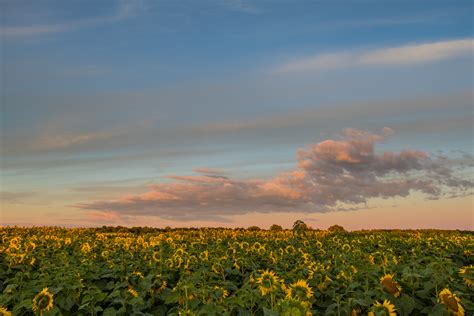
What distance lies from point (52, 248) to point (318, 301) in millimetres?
10284

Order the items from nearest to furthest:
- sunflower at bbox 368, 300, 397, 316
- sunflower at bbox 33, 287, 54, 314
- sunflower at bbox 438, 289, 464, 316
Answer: sunflower at bbox 368, 300, 397, 316 → sunflower at bbox 438, 289, 464, 316 → sunflower at bbox 33, 287, 54, 314

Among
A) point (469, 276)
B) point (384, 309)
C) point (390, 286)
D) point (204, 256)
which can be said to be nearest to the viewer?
point (384, 309)

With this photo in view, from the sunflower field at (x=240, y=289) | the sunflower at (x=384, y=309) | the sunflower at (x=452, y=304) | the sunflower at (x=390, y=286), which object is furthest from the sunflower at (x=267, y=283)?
the sunflower at (x=452, y=304)

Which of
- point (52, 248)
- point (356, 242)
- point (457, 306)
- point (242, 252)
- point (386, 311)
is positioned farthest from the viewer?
point (356, 242)

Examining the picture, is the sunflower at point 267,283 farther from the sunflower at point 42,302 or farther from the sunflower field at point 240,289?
the sunflower at point 42,302

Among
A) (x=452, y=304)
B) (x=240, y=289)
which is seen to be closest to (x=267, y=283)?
(x=240, y=289)

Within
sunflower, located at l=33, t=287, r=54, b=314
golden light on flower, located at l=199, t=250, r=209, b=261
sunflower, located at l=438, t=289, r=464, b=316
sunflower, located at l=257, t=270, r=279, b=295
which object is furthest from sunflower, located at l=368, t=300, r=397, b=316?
golden light on flower, located at l=199, t=250, r=209, b=261

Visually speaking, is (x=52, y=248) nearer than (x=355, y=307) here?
No

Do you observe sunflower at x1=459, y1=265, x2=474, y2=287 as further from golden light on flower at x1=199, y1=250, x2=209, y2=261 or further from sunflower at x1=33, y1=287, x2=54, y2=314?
sunflower at x1=33, y1=287, x2=54, y2=314

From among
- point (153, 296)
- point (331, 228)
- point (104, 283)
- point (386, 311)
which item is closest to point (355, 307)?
point (386, 311)

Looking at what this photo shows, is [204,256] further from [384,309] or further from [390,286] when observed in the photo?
[384,309]

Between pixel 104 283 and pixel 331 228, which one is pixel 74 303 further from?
pixel 331 228

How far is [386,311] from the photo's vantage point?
512 centimetres

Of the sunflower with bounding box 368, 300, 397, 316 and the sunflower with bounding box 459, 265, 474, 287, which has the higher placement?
the sunflower with bounding box 459, 265, 474, 287
